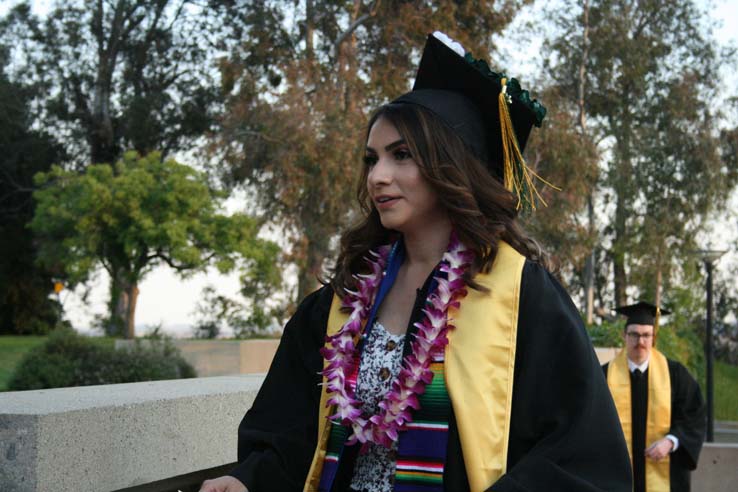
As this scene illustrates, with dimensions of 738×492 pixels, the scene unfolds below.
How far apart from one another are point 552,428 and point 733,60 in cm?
3382

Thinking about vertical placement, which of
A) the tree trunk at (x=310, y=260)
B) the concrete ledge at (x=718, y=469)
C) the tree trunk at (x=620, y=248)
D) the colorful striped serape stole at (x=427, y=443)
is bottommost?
the concrete ledge at (x=718, y=469)

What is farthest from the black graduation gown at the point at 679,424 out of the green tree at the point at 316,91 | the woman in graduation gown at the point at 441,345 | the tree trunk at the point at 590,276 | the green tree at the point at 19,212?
the green tree at the point at 19,212

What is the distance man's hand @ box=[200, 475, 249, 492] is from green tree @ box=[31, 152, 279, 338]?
63.5ft

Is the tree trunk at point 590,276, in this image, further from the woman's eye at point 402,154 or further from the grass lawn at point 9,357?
the woman's eye at point 402,154

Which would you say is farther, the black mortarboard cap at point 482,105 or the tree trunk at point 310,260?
the tree trunk at point 310,260

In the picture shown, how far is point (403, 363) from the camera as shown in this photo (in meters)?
2.47

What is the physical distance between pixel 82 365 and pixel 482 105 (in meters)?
9.81

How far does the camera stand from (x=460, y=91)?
271 cm

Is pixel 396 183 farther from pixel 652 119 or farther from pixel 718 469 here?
pixel 652 119

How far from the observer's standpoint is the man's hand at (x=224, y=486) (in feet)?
7.93

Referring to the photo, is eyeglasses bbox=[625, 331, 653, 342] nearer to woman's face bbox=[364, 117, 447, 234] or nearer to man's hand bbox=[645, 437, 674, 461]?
man's hand bbox=[645, 437, 674, 461]

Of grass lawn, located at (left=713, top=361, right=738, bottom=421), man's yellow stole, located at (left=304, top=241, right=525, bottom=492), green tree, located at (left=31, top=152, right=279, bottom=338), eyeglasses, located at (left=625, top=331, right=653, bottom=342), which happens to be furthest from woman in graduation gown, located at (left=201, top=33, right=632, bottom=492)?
grass lawn, located at (left=713, top=361, right=738, bottom=421)

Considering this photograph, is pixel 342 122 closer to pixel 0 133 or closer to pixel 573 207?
pixel 573 207

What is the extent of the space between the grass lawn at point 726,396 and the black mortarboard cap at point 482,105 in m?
21.4
